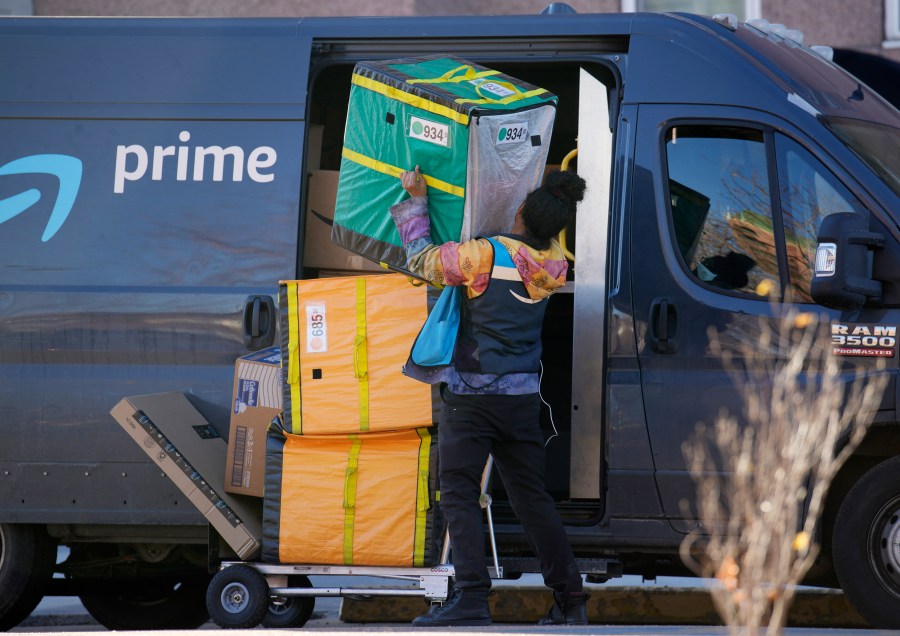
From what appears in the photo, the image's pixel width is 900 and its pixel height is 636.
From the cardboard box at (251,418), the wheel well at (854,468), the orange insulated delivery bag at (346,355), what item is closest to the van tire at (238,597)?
the cardboard box at (251,418)

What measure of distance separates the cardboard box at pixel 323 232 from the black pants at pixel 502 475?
1.12 meters

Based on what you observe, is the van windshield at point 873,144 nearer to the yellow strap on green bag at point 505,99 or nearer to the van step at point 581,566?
the yellow strap on green bag at point 505,99

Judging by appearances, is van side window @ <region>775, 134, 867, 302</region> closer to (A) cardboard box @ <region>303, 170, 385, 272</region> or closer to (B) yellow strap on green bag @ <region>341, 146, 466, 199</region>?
(B) yellow strap on green bag @ <region>341, 146, 466, 199</region>

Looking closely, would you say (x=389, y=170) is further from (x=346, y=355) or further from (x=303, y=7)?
(x=303, y=7)

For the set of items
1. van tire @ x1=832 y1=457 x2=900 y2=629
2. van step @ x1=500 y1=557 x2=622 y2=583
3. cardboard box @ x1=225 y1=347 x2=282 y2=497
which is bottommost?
van step @ x1=500 y1=557 x2=622 y2=583

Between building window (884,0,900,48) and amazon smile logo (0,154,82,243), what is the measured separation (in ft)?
24.5

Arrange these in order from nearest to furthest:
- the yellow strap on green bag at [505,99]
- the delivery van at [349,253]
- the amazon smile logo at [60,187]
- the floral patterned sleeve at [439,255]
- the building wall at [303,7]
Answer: the floral patterned sleeve at [439,255]
the yellow strap on green bag at [505,99]
the delivery van at [349,253]
the amazon smile logo at [60,187]
the building wall at [303,7]

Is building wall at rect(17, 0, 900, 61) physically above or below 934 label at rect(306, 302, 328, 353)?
above

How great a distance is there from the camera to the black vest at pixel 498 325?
5.21m

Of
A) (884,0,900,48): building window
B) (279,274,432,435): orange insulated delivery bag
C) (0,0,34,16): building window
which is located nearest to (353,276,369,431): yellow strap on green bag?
(279,274,432,435): orange insulated delivery bag

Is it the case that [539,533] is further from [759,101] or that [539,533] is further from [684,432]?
[759,101]

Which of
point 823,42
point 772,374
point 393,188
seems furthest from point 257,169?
point 823,42

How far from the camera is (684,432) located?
5.52 metres

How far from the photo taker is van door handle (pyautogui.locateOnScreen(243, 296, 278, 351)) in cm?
579
